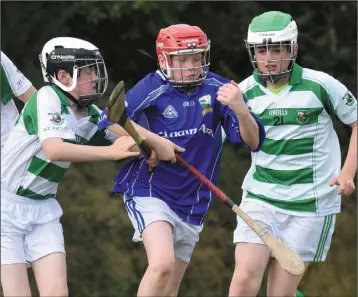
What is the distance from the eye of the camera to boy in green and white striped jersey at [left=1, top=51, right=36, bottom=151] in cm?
755

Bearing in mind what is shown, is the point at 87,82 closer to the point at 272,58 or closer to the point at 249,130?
the point at 249,130

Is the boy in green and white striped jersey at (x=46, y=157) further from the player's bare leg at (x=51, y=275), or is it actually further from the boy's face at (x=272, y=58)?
the boy's face at (x=272, y=58)

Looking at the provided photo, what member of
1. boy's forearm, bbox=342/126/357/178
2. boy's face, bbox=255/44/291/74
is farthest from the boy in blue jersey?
boy's forearm, bbox=342/126/357/178

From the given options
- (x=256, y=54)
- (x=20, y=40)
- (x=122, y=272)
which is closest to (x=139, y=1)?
(x=20, y=40)

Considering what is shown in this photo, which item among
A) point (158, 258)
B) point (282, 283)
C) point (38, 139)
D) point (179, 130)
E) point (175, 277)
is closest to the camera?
point (158, 258)

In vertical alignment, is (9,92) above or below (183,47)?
below

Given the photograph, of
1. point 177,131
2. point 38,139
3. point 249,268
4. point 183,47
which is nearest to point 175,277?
point 249,268

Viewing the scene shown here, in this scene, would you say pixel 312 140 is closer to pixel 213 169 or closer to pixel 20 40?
pixel 213 169

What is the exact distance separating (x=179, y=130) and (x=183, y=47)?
1.36ft

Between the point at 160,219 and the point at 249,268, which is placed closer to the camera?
the point at 160,219

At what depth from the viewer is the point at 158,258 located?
6.89 m

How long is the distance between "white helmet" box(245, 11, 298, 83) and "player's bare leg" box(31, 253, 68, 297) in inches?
59.0

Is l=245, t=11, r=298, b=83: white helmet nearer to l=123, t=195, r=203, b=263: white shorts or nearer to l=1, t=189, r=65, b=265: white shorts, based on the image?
l=123, t=195, r=203, b=263: white shorts

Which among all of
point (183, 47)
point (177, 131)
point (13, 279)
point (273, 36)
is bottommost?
point (13, 279)
